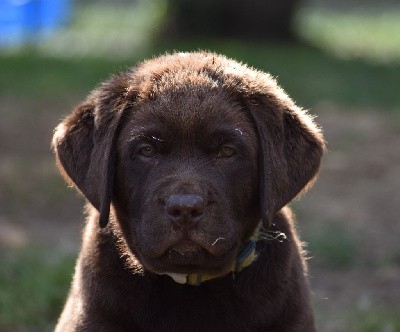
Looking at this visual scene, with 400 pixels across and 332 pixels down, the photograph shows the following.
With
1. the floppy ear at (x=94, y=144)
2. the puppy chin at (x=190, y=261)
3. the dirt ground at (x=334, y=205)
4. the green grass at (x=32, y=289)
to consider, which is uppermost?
the floppy ear at (x=94, y=144)

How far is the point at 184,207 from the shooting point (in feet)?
14.4

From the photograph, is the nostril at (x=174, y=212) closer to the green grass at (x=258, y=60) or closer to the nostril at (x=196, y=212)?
the nostril at (x=196, y=212)

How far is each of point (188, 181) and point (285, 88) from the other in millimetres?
9194

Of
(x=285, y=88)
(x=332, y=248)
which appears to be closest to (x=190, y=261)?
(x=332, y=248)

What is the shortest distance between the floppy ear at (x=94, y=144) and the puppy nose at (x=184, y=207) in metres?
0.45

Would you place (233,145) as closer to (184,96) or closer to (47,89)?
(184,96)

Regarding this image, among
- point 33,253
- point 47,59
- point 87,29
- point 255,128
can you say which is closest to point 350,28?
point 87,29

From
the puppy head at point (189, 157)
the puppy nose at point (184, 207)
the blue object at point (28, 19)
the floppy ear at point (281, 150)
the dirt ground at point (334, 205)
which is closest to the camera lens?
the puppy nose at point (184, 207)

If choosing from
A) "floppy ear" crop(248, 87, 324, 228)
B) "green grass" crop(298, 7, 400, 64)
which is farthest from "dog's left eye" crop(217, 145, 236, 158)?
"green grass" crop(298, 7, 400, 64)

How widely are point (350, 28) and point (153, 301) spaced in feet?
→ 64.1

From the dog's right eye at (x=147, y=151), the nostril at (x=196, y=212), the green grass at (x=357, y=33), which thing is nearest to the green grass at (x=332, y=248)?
the dog's right eye at (x=147, y=151)

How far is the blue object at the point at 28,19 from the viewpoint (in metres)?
19.8

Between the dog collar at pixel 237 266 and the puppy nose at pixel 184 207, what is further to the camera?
the dog collar at pixel 237 266

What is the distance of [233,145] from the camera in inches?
185
